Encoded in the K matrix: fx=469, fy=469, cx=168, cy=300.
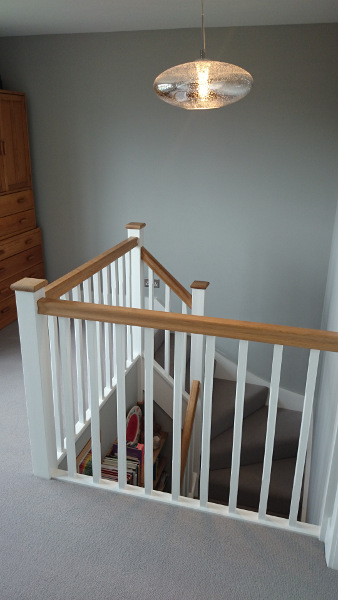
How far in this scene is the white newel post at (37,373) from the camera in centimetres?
179

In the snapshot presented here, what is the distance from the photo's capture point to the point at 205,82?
69.1 inches

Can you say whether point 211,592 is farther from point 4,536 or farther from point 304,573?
point 4,536

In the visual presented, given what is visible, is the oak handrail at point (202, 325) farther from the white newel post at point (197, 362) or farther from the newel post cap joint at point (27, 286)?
the white newel post at point (197, 362)

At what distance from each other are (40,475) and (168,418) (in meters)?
1.64

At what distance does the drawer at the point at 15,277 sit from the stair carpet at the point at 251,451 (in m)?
1.28

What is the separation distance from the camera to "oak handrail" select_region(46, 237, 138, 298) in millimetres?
1948

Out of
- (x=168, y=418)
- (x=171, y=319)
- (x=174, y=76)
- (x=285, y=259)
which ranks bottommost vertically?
(x=168, y=418)

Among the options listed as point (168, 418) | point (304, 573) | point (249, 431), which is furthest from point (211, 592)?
point (249, 431)

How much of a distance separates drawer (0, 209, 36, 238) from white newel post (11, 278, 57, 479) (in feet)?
7.20

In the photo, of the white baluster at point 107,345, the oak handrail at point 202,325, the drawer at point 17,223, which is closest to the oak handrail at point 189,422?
the white baluster at point 107,345

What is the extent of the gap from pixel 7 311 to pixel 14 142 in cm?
140

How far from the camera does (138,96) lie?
3.90 meters

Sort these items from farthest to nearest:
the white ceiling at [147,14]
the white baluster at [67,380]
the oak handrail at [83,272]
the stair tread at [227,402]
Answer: the stair tread at [227,402] < the white ceiling at [147,14] < the oak handrail at [83,272] < the white baluster at [67,380]

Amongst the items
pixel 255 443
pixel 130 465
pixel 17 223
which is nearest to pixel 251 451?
pixel 255 443
